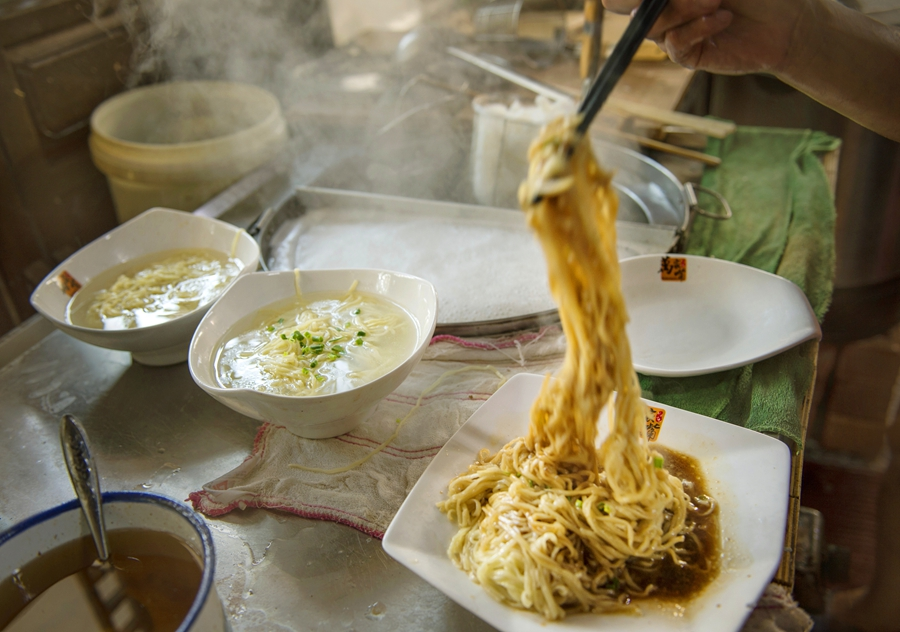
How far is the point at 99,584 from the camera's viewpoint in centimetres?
119

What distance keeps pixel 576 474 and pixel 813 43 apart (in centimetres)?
166

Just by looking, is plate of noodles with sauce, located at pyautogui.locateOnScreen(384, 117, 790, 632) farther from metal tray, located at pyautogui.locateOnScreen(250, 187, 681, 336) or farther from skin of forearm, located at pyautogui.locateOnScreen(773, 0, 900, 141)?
skin of forearm, located at pyautogui.locateOnScreen(773, 0, 900, 141)

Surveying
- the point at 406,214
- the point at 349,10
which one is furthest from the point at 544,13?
the point at 406,214

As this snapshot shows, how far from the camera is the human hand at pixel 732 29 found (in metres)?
1.93

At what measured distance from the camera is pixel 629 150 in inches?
115

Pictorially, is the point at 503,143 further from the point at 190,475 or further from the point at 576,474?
the point at 190,475

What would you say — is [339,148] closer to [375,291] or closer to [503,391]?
[375,291]

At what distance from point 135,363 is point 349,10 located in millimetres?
4245

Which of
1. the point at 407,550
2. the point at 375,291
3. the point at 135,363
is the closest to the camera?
the point at 407,550

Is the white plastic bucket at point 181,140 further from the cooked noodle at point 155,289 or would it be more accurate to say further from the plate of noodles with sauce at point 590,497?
the plate of noodles with sauce at point 590,497

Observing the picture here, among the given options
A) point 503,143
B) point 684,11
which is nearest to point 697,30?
point 684,11

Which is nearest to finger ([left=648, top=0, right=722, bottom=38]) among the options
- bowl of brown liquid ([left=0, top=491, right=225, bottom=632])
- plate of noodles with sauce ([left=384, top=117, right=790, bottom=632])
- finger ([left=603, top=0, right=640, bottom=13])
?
finger ([left=603, top=0, right=640, bottom=13])

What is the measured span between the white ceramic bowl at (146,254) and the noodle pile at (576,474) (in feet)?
3.45

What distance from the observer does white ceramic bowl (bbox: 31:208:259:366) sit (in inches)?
70.9
